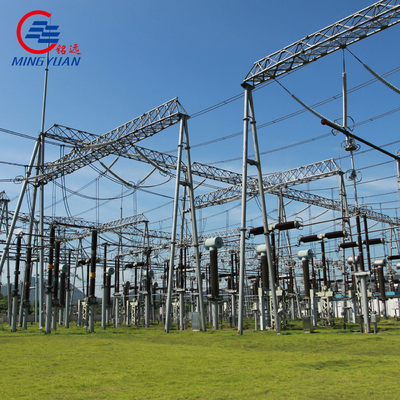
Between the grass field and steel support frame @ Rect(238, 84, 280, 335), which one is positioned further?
steel support frame @ Rect(238, 84, 280, 335)

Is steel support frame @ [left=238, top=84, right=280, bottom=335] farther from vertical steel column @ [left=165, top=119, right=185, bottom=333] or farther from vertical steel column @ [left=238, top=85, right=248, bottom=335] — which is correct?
vertical steel column @ [left=165, top=119, right=185, bottom=333]

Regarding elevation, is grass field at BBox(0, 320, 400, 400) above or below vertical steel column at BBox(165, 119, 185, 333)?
below

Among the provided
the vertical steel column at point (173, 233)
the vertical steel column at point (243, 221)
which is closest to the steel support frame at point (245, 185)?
the vertical steel column at point (243, 221)

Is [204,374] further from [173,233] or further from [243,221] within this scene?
[173,233]

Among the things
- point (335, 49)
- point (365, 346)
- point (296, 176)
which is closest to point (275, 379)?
point (365, 346)

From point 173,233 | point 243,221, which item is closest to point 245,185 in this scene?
point 243,221

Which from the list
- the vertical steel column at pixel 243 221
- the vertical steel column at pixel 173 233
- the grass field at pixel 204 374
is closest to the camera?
the grass field at pixel 204 374

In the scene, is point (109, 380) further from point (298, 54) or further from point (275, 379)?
point (298, 54)

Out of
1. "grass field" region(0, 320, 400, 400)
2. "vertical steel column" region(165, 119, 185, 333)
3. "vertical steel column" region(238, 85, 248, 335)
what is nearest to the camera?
"grass field" region(0, 320, 400, 400)

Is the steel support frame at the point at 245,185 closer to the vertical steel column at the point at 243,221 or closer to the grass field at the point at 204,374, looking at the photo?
the vertical steel column at the point at 243,221

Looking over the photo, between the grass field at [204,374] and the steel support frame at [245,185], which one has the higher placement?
the steel support frame at [245,185]

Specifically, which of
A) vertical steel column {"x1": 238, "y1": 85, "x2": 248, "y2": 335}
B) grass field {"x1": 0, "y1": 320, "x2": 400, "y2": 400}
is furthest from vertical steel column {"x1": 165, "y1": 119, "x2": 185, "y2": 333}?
grass field {"x1": 0, "y1": 320, "x2": 400, "y2": 400}

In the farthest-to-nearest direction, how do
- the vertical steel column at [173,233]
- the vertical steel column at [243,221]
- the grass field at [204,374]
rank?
the vertical steel column at [173,233] < the vertical steel column at [243,221] < the grass field at [204,374]

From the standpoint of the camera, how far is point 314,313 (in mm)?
25859
